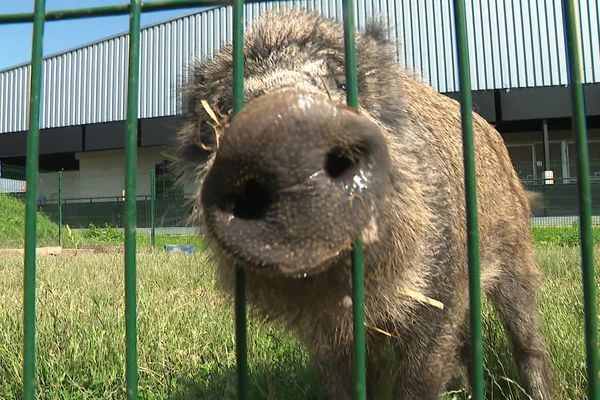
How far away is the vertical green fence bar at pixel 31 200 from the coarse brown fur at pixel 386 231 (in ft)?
1.54

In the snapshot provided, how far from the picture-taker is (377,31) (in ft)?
8.81

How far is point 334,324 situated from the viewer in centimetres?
205

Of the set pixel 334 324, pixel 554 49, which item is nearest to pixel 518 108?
pixel 554 49

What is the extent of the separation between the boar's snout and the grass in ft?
4.70

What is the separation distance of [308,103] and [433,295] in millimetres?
1525

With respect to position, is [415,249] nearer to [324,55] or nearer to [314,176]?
[324,55]

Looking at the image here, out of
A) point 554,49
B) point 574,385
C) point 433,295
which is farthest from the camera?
point 554,49

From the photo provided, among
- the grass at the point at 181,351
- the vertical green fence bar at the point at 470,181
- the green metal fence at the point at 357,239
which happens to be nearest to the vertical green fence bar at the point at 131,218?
the green metal fence at the point at 357,239

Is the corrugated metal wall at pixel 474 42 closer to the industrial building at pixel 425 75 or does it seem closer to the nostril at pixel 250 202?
the industrial building at pixel 425 75

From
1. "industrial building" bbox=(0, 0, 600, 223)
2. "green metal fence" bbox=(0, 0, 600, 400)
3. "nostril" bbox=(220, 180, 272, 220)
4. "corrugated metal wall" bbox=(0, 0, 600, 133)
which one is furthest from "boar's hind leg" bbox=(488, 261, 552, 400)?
"corrugated metal wall" bbox=(0, 0, 600, 133)

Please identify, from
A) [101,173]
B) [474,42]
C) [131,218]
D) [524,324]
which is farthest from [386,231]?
[101,173]

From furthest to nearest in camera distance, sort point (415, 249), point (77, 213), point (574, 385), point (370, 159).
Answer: point (77, 213) < point (574, 385) < point (415, 249) < point (370, 159)

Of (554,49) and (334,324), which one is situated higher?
(554,49)

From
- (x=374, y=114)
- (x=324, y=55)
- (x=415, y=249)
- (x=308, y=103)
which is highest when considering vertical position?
(x=324, y=55)
